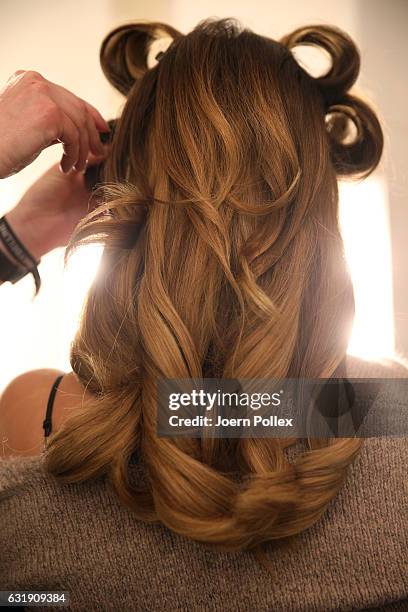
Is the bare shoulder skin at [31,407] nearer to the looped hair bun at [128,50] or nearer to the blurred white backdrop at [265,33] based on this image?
the blurred white backdrop at [265,33]

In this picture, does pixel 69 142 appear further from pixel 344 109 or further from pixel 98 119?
pixel 344 109

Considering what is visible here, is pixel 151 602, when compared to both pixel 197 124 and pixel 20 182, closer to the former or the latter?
pixel 197 124

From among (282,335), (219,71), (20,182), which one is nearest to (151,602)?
(282,335)

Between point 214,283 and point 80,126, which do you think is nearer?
point 214,283

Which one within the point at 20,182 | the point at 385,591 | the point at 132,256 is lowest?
the point at 385,591

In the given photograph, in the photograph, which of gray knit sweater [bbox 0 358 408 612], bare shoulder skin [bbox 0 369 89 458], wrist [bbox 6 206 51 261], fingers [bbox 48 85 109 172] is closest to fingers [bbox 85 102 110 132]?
fingers [bbox 48 85 109 172]

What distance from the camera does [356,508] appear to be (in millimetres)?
516

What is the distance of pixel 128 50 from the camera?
89 centimetres

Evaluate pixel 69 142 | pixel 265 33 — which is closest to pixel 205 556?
pixel 69 142

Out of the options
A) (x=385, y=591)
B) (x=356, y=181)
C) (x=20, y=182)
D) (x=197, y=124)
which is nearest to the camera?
(x=385, y=591)

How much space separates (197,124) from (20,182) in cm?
62

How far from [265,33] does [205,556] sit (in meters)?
1.03

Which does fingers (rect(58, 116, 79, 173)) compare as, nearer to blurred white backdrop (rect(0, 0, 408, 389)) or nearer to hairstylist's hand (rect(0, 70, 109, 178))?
hairstylist's hand (rect(0, 70, 109, 178))

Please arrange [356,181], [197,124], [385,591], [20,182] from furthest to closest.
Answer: [20,182] < [356,181] < [197,124] < [385,591]
